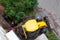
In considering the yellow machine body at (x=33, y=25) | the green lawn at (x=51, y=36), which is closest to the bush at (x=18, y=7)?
the yellow machine body at (x=33, y=25)

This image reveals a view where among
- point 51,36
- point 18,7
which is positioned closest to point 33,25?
point 51,36

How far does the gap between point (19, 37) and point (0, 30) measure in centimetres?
50

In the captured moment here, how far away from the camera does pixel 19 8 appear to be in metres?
6.99

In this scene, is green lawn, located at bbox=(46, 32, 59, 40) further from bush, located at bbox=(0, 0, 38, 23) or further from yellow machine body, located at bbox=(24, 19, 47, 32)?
bush, located at bbox=(0, 0, 38, 23)

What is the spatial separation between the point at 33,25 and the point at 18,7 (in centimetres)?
68

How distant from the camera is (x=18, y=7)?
275 inches

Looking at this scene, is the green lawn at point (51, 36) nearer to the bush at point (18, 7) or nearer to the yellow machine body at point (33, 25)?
the yellow machine body at point (33, 25)

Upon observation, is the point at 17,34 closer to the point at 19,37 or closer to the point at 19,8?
the point at 19,37

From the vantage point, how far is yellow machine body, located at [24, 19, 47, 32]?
6621 mm

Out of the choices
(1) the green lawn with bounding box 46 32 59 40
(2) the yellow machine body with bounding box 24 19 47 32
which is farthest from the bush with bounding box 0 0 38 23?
(1) the green lawn with bounding box 46 32 59 40

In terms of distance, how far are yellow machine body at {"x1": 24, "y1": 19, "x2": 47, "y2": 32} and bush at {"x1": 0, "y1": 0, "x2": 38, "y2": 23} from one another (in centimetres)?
26

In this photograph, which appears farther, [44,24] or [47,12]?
[47,12]

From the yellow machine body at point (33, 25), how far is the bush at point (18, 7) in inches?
10.2

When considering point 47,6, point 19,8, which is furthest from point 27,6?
point 47,6
